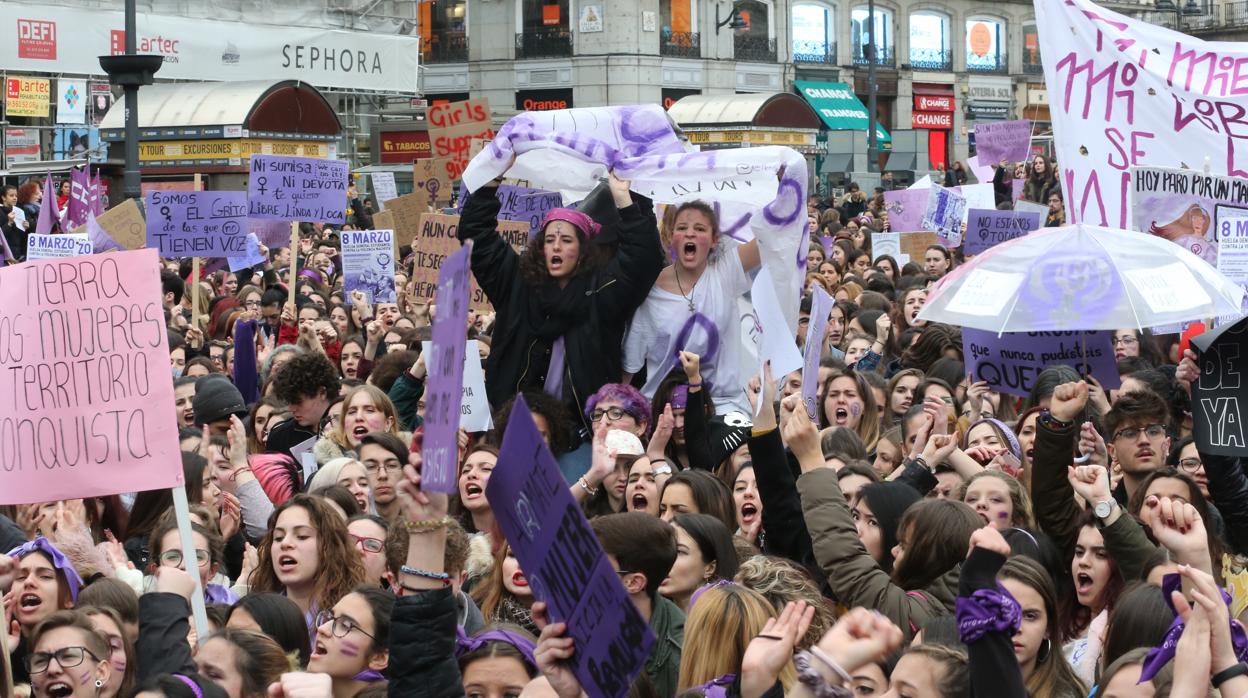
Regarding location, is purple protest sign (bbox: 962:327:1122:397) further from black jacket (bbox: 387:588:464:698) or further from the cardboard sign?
black jacket (bbox: 387:588:464:698)

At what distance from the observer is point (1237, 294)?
6875 millimetres

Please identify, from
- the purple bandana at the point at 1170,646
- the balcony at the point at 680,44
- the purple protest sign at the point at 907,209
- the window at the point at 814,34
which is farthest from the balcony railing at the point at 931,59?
the purple bandana at the point at 1170,646

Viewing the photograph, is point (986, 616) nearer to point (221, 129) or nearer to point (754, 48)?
point (221, 129)

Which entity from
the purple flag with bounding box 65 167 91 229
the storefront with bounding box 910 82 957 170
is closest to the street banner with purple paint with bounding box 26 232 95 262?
the purple flag with bounding box 65 167 91 229

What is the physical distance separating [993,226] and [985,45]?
43.7m

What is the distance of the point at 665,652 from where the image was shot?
4.95 meters

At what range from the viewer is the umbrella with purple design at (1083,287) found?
6.64 m

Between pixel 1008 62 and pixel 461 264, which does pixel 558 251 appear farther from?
pixel 1008 62

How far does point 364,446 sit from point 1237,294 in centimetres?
330

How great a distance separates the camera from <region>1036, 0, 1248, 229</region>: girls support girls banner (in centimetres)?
855

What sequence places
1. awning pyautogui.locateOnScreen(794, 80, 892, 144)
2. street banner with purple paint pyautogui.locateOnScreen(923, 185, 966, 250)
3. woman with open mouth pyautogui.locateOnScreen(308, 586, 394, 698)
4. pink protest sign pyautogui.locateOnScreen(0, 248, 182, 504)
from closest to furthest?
woman with open mouth pyautogui.locateOnScreen(308, 586, 394, 698) < pink protest sign pyautogui.locateOnScreen(0, 248, 182, 504) < street banner with purple paint pyautogui.locateOnScreen(923, 185, 966, 250) < awning pyautogui.locateOnScreen(794, 80, 892, 144)

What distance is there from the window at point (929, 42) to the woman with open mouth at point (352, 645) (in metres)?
50.7

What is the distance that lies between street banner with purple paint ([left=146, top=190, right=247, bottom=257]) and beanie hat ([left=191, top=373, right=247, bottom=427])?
15.6ft

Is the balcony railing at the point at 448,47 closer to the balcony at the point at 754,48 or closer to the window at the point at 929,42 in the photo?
the balcony at the point at 754,48
